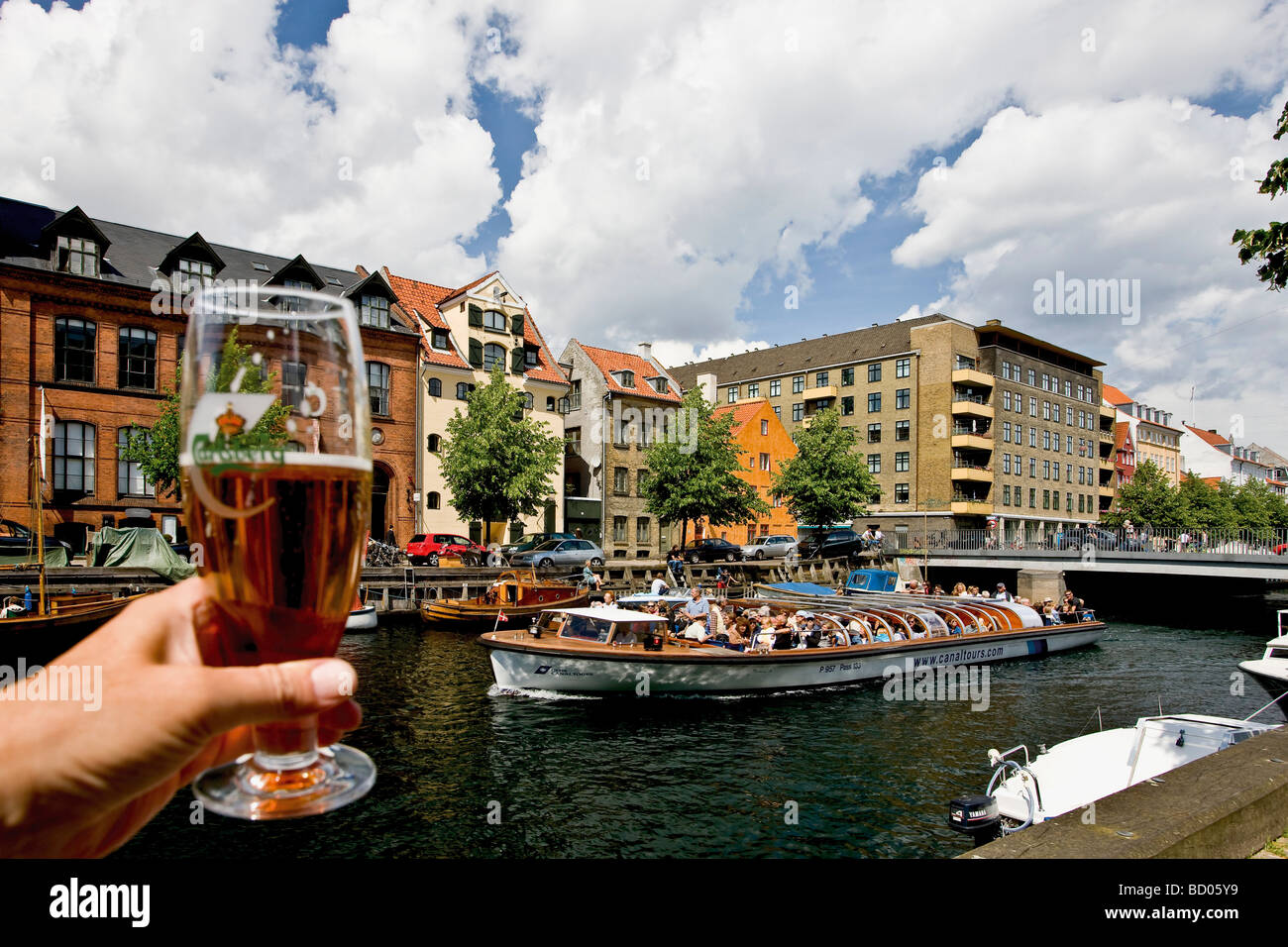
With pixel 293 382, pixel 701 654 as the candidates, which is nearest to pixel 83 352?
pixel 701 654

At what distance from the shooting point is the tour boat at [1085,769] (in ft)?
33.1

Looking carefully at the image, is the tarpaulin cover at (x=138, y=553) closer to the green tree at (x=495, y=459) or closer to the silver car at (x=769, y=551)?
the green tree at (x=495, y=459)

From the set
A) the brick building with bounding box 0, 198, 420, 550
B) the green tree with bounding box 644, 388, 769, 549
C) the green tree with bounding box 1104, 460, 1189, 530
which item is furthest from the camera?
the green tree with bounding box 1104, 460, 1189, 530

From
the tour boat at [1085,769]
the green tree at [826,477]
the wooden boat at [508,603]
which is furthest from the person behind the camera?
the green tree at [826,477]

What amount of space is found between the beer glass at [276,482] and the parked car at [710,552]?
141 feet

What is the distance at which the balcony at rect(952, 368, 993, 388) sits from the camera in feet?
209

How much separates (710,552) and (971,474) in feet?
96.8

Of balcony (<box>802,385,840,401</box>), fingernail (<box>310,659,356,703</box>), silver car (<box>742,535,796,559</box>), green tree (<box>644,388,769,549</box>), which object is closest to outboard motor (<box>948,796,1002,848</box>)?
fingernail (<box>310,659,356,703</box>)

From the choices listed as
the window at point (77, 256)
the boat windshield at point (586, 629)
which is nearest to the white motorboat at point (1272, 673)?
the boat windshield at point (586, 629)

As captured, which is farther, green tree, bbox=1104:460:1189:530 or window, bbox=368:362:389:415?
green tree, bbox=1104:460:1189:530

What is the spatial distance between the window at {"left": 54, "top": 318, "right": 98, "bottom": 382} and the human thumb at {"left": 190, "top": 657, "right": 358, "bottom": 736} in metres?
38.9

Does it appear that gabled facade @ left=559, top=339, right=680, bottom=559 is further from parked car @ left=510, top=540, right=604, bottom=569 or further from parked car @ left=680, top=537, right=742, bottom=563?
parked car @ left=510, top=540, right=604, bottom=569
